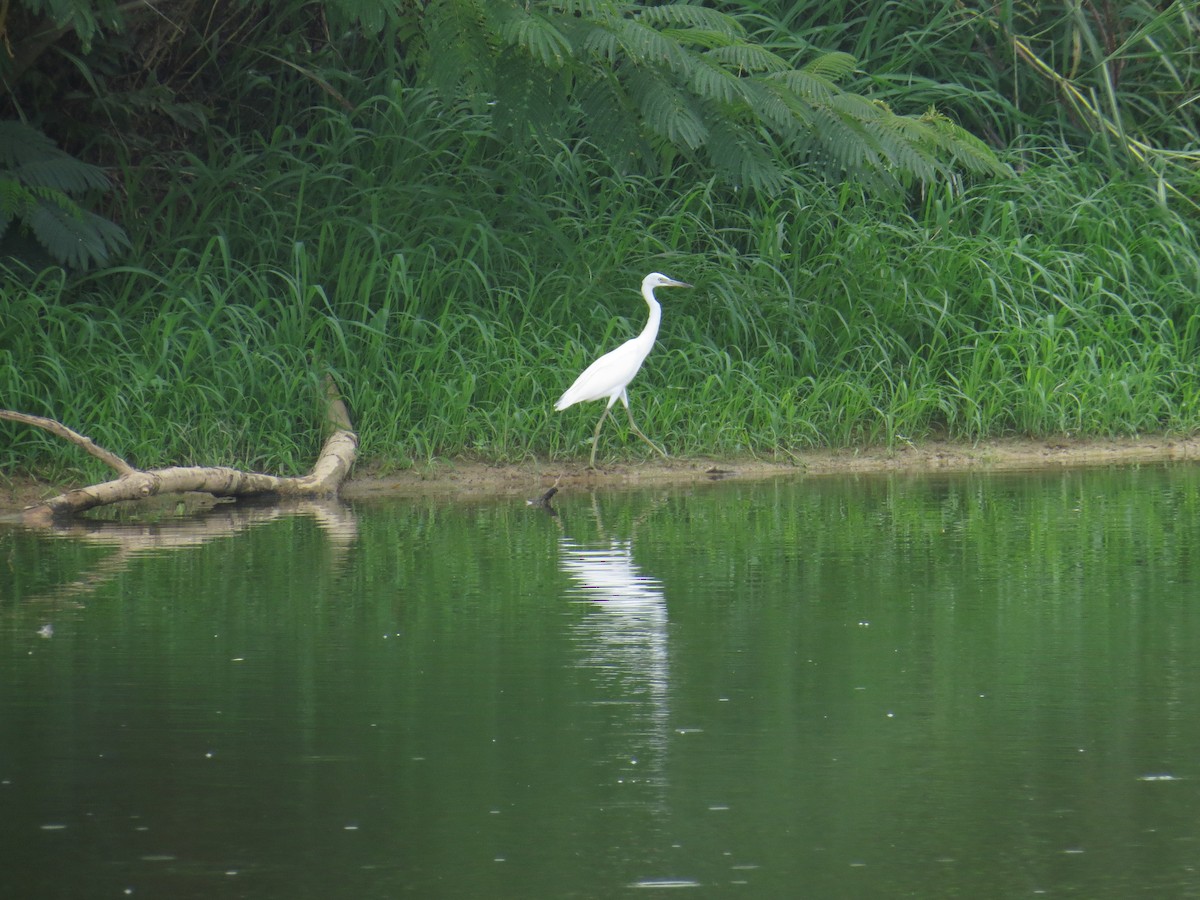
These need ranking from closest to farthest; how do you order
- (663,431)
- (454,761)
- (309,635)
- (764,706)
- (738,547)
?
(454,761) → (764,706) → (309,635) → (738,547) → (663,431)

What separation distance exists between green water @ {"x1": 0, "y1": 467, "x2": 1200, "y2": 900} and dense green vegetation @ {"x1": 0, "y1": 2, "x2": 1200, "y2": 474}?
288cm

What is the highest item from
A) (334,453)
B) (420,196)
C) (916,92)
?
(916,92)

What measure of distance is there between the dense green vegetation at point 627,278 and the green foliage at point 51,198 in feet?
1.62

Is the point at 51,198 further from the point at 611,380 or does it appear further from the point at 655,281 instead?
the point at 655,281

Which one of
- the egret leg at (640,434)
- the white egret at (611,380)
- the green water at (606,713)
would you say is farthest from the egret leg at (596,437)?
the green water at (606,713)

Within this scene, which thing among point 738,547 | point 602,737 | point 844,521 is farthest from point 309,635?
point 844,521

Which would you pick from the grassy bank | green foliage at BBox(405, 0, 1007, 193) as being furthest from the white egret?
green foliage at BBox(405, 0, 1007, 193)

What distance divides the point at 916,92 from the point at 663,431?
15.3 ft

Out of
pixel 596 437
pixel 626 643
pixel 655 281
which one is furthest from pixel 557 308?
pixel 626 643

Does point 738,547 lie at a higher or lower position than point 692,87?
lower

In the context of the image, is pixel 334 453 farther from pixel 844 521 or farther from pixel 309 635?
pixel 309 635

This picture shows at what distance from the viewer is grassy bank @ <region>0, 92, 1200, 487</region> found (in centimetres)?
1159

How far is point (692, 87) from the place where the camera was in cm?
1037

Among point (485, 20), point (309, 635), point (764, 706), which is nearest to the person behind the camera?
point (764, 706)
